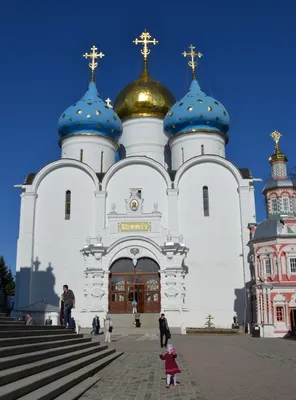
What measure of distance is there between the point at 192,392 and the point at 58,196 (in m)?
21.4

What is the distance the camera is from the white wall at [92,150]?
96.0 ft

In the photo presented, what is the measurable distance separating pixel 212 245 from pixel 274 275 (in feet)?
15.3

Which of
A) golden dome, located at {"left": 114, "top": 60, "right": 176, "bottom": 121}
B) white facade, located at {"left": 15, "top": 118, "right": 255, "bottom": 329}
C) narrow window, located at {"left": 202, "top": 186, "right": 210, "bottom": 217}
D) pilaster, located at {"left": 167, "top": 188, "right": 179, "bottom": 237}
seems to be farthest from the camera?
golden dome, located at {"left": 114, "top": 60, "right": 176, "bottom": 121}

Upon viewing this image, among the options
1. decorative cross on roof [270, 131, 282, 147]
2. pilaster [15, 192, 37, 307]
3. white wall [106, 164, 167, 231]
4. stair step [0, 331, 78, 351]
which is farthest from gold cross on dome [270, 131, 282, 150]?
stair step [0, 331, 78, 351]

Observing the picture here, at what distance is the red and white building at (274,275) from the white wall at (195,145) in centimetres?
643

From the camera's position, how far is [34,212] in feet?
88.0

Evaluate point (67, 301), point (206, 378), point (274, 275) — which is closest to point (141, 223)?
point (274, 275)

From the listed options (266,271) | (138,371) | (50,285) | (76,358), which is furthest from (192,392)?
(50,285)

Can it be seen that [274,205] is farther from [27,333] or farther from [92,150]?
[27,333]

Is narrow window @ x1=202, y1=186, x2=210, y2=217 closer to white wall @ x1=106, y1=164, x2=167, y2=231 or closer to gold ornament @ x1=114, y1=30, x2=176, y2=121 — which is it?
white wall @ x1=106, y1=164, x2=167, y2=231

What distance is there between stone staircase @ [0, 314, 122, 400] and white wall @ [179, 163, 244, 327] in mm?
14892

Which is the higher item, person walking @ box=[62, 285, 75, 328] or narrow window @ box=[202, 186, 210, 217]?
narrow window @ box=[202, 186, 210, 217]

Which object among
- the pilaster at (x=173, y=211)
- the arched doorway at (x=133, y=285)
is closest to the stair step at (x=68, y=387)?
the arched doorway at (x=133, y=285)

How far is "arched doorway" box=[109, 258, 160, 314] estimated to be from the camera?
80.0ft
